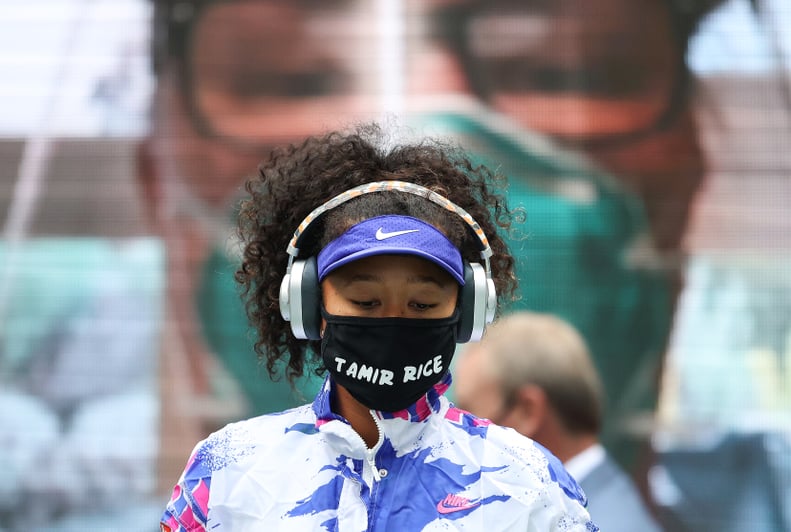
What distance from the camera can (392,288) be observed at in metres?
1.58

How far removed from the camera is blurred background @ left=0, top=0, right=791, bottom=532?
4.52 metres

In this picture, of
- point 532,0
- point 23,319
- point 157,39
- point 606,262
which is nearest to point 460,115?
point 532,0

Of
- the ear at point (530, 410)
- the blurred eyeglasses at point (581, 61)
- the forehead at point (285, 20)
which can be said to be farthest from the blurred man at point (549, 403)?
the forehead at point (285, 20)

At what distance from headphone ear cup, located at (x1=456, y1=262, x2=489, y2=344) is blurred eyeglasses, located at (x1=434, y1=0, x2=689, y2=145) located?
3.04 m

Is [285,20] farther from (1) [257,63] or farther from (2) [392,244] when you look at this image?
(2) [392,244]

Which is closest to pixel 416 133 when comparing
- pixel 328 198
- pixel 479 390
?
pixel 479 390

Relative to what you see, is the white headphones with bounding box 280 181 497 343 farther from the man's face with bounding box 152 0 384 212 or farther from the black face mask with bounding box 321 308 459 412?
the man's face with bounding box 152 0 384 212

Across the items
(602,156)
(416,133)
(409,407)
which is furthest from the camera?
(602,156)

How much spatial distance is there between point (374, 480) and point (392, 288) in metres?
0.29

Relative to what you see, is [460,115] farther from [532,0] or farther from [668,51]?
[668,51]

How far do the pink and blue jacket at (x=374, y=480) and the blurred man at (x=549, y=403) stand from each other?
1.58 m

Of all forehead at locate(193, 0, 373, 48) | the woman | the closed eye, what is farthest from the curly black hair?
forehead at locate(193, 0, 373, 48)

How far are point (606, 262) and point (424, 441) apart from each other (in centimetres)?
308

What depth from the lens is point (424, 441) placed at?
164cm
